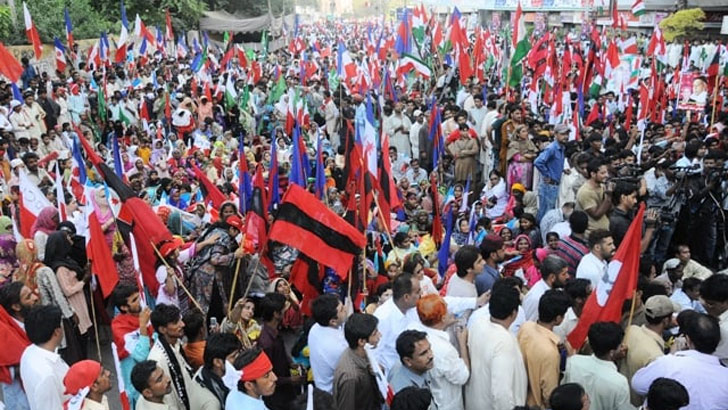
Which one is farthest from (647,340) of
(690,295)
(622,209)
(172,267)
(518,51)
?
(518,51)

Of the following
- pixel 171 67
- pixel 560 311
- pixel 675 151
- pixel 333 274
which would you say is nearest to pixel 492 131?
pixel 675 151

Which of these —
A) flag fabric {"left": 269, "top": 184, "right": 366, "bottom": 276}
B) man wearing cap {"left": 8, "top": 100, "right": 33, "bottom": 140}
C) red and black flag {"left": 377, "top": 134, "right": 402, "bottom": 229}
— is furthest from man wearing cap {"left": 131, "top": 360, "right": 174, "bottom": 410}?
man wearing cap {"left": 8, "top": 100, "right": 33, "bottom": 140}

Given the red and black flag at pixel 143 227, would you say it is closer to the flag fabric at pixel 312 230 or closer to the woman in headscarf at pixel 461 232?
the flag fabric at pixel 312 230

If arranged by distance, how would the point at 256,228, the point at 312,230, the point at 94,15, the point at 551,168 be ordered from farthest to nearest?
1. the point at 94,15
2. the point at 551,168
3. the point at 256,228
4. the point at 312,230

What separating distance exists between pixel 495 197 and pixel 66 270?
17.3ft

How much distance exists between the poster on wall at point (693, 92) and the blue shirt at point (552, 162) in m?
6.33

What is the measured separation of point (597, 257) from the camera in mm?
5203

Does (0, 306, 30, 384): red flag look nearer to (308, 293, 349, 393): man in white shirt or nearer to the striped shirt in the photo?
(308, 293, 349, 393): man in white shirt

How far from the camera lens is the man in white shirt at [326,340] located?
427 cm

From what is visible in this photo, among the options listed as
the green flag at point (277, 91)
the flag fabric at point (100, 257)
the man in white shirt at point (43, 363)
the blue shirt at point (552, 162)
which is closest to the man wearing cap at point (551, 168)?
the blue shirt at point (552, 162)

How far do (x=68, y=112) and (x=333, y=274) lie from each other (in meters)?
9.94

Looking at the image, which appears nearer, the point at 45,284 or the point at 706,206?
the point at 45,284

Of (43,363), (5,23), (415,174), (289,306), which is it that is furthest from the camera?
(5,23)

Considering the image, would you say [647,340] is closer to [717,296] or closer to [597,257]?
[717,296]
